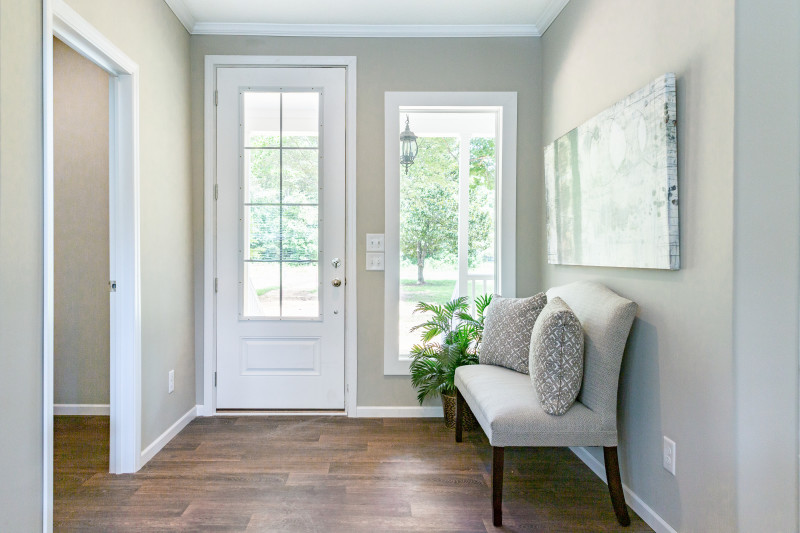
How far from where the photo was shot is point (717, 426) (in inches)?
58.1

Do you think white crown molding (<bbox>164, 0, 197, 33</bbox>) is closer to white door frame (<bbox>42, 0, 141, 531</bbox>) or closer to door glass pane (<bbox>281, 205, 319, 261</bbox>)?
white door frame (<bbox>42, 0, 141, 531</bbox>)

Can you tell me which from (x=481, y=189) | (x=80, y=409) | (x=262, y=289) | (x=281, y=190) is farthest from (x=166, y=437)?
(x=481, y=189)

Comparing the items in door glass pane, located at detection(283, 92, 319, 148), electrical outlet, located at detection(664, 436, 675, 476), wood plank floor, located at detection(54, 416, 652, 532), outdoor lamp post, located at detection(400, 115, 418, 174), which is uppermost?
door glass pane, located at detection(283, 92, 319, 148)

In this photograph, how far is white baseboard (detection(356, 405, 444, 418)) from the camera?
10.0ft

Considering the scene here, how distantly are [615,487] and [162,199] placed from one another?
2.64m

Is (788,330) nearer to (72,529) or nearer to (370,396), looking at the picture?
(370,396)

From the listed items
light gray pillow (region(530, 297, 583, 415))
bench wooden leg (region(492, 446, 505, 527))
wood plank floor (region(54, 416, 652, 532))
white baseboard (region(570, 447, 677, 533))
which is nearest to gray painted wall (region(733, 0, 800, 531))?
white baseboard (region(570, 447, 677, 533))

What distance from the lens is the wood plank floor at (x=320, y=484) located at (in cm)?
185

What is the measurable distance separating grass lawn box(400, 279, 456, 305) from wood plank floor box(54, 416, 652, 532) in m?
1.09

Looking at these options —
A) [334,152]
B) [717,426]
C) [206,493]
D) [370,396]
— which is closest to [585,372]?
[717,426]

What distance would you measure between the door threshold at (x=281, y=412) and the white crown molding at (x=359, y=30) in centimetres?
248

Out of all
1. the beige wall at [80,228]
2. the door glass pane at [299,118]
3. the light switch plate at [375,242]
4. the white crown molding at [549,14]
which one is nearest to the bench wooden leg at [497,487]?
the light switch plate at [375,242]

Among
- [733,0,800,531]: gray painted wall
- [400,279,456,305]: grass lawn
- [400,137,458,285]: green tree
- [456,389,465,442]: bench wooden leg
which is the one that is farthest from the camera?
[400,279,456,305]: grass lawn

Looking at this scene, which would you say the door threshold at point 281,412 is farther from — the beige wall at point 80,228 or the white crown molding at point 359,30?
the white crown molding at point 359,30
